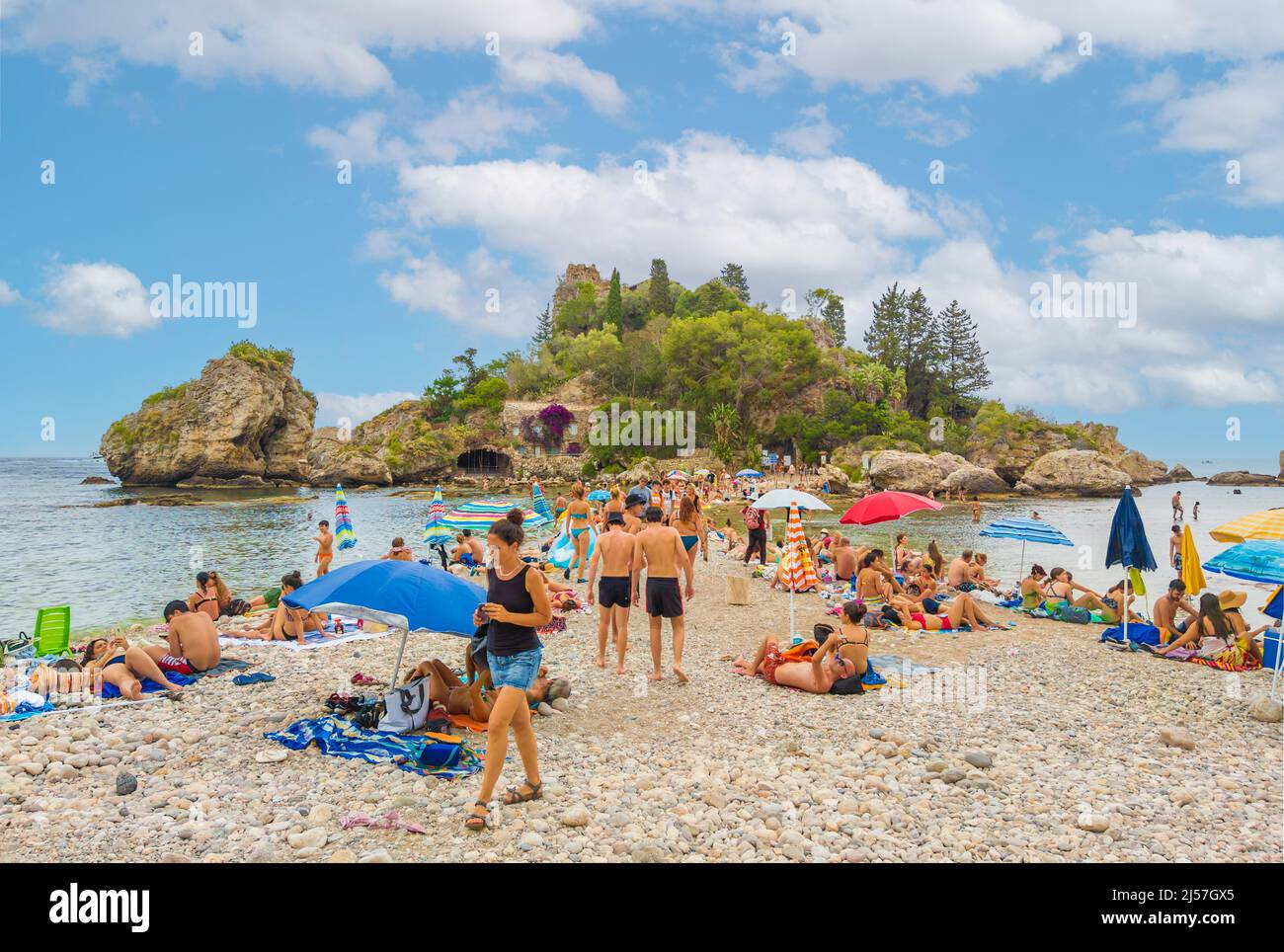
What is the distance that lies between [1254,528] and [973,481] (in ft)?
153

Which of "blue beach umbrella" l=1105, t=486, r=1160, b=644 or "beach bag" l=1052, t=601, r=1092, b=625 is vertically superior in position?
"blue beach umbrella" l=1105, t=486, r=1160, b=644

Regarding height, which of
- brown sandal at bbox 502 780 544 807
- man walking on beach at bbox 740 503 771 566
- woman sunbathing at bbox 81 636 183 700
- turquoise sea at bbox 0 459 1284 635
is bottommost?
turquoise sea at bbox 0 459 1284 635

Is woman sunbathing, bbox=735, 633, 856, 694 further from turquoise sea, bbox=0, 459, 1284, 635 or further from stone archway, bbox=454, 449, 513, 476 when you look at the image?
stone archway, bbox=454, 449, 513, 476

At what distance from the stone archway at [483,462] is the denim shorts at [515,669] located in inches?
2536

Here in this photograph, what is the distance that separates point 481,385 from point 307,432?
1707cm

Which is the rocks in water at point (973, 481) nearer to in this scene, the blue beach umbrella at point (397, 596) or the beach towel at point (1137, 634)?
the beach towel at point (1137, 634)

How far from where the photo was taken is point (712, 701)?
729 centimetres

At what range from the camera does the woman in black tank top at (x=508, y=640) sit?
176 inches

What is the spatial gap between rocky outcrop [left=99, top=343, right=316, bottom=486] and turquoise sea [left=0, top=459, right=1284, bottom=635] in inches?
347

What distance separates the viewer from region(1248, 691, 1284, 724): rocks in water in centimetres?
686

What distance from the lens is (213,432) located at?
58.6 m

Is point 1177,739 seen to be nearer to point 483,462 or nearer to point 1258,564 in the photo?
point 1258,564

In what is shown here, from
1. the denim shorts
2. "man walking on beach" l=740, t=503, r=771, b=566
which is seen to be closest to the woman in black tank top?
the denim shorts

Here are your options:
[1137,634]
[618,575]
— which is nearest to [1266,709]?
[1137,634]
